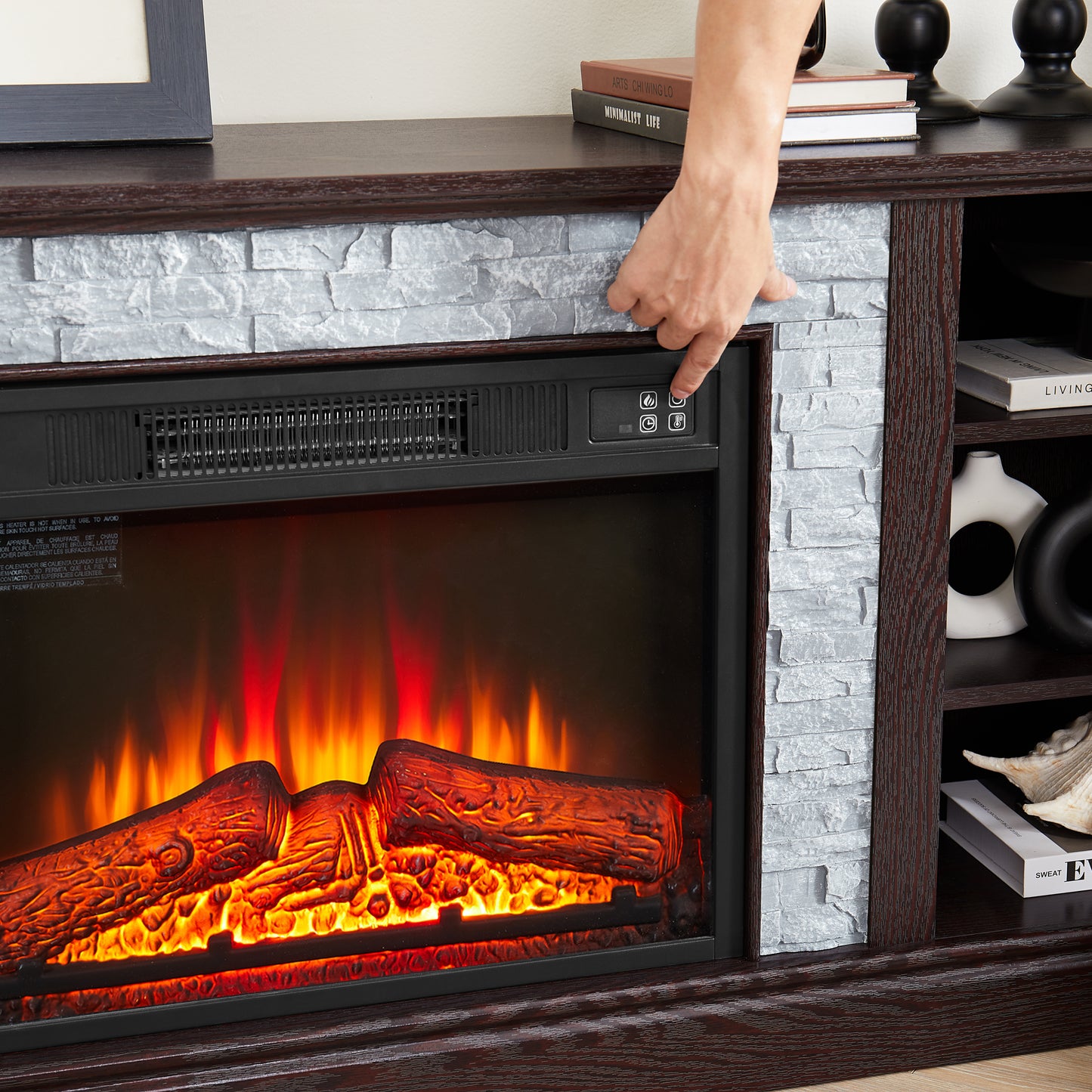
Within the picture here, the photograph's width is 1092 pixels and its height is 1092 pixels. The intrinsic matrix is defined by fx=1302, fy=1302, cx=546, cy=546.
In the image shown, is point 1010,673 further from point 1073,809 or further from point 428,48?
point 428,48

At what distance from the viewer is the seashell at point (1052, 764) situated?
150cm

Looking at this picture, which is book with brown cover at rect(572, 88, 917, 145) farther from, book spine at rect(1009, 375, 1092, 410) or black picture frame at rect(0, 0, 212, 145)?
black picture frame at rect(0, 0, 212, 145)

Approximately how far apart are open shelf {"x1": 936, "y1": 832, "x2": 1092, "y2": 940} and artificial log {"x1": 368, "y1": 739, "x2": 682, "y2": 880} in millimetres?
334

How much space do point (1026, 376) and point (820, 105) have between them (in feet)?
1.19

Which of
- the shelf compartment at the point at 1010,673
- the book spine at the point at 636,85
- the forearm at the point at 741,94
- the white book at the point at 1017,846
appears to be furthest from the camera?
the white book at the point at 1017,846

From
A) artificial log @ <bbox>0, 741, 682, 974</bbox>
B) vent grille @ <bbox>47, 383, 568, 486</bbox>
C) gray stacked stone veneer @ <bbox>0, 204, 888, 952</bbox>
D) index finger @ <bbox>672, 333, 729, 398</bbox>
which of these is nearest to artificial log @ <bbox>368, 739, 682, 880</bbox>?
artificial log @ <bbox>0, 741, 682, 974</bbox>

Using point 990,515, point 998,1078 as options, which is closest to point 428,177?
point 990,515

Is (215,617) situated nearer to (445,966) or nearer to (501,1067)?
(445,966)

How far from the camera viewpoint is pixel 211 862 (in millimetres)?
1301

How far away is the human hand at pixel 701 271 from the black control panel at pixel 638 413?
7 cm

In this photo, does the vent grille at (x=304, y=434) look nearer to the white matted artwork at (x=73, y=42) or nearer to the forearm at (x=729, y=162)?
the forearm at (x=729, y=162)

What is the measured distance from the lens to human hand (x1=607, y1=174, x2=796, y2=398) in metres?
1.03

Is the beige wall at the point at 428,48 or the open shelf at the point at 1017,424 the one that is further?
the beige wall at the point at 428,48

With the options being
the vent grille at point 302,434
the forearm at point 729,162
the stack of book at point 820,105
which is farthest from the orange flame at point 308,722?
the stack of book at point 820,105
